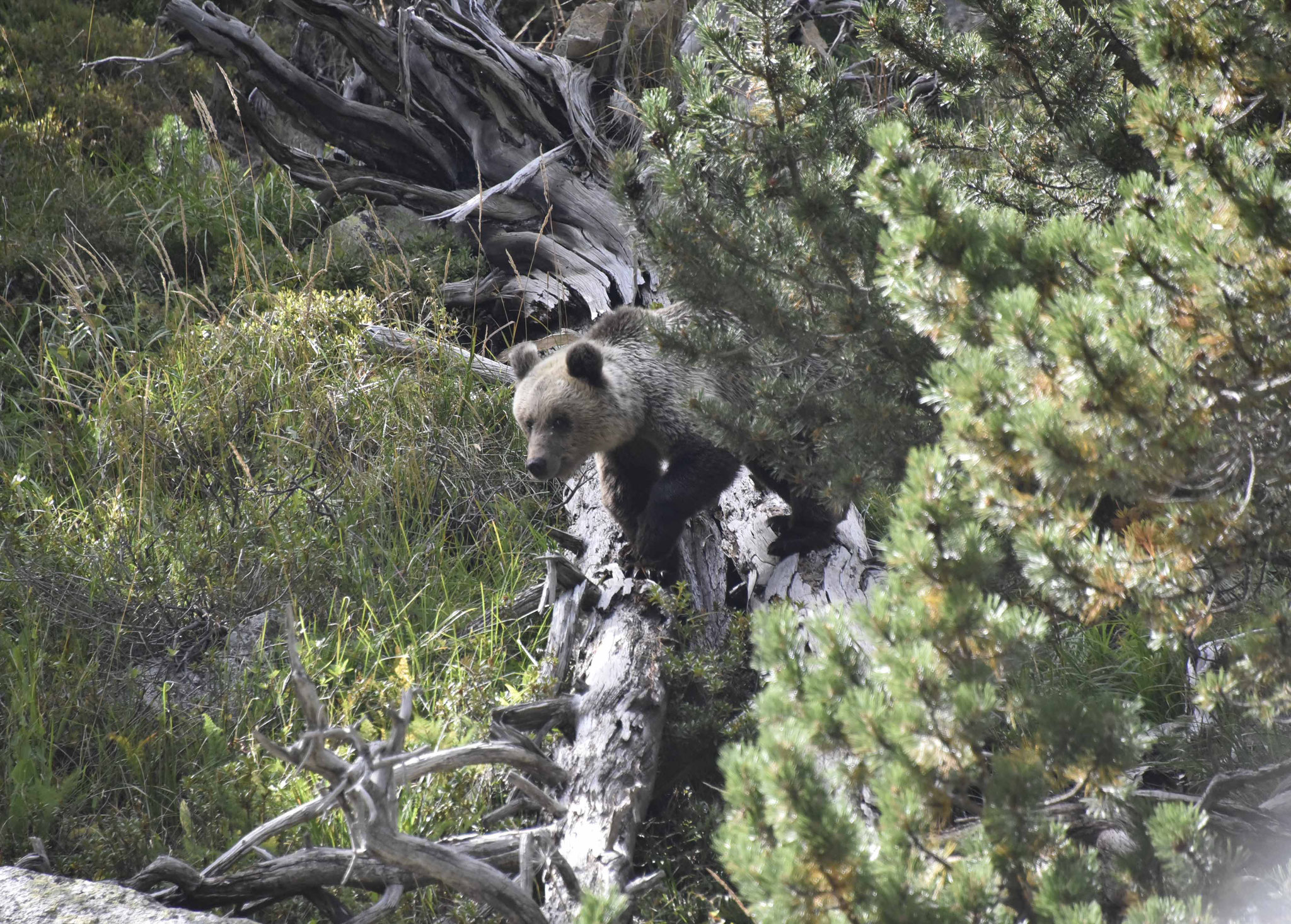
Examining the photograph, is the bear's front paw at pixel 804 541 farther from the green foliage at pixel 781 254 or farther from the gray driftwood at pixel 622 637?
the green foliage at pixel 781 254

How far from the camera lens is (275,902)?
9.38 ft

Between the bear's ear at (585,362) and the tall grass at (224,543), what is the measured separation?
834mm

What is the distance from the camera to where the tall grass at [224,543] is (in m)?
3.36

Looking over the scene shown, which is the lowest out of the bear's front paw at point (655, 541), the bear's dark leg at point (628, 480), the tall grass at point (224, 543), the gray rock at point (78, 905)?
the tall grass at point (224, 543)

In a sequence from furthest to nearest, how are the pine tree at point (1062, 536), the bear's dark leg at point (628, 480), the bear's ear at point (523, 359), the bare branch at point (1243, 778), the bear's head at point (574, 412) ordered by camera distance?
the bear's ear at point (523, 359) → the bear's dark leg at point (628, 480) → the bear's head at point (574, 412) → the bare branch at point (1243, 778) → the pine tree at point (1062, 536)

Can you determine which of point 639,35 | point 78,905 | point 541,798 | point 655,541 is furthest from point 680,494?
point 639,35

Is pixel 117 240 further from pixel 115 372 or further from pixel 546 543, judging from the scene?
pixel 546 543

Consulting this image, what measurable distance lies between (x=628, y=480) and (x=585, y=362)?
0.67 meters

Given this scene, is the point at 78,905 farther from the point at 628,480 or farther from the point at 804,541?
the point at 804,541

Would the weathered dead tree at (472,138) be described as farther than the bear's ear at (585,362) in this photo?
Yes

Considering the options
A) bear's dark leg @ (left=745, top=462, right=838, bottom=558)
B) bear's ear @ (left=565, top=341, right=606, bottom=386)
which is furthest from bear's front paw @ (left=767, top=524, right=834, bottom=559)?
bear's ear @ (left=565, top=341, right=606, bottom=386)

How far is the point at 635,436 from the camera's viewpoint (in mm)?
4766

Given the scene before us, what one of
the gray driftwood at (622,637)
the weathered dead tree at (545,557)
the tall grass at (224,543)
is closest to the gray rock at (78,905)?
the weathered dead tree at (545,557)

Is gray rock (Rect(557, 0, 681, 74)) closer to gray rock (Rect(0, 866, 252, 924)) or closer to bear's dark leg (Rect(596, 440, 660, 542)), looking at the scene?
bear's dark leg (Rect(596, 440, 660, 542))
